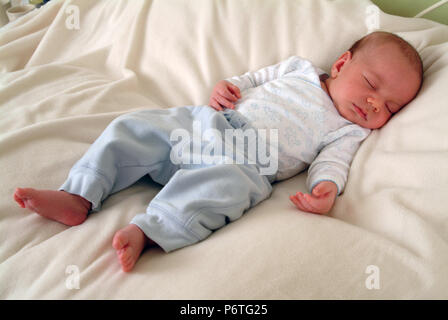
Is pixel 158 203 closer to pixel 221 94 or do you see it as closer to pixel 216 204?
pixel 216 204

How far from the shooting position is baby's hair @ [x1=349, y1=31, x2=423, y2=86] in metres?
0.83

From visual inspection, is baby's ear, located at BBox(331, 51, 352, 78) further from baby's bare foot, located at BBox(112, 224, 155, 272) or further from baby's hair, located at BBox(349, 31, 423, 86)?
baby's bare foot, located at BBox(112, 224, 155, 272)

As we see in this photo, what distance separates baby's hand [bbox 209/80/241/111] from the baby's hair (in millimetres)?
381

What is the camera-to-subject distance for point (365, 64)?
867 millimetres

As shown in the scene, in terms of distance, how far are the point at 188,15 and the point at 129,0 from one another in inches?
11.7

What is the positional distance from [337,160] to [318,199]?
7.0 inches

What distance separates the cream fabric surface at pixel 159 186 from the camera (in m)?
0.52

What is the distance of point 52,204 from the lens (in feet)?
2.06

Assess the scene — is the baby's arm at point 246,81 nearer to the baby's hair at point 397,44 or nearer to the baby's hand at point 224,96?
the baby's hand at point 224,96

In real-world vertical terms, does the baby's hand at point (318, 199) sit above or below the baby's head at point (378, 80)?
below

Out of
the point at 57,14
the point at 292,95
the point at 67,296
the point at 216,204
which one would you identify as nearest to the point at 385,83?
the point at 292,95

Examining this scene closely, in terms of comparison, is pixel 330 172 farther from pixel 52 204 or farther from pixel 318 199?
pixel 52 204

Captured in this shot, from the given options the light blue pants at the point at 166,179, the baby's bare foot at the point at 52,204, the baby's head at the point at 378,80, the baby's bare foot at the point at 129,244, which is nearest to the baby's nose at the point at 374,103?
the baby's head at the point at 378,80

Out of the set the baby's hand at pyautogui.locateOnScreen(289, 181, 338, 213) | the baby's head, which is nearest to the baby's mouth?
the baby's head
